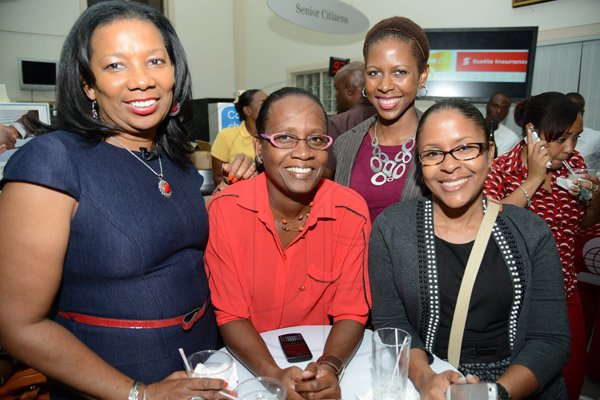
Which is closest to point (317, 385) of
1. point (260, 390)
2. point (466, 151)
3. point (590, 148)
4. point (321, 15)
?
point (260, 390)

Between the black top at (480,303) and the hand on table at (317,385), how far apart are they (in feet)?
1.65

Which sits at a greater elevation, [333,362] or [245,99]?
[245,99]

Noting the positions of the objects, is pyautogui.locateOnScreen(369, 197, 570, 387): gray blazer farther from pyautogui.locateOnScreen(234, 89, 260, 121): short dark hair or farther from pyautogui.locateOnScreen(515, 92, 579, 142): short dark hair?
pyautogui.locateOnScreen(234, 89, 260, 121): short dark hair

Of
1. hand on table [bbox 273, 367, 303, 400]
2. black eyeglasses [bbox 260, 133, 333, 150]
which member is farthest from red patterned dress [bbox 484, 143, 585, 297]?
hand on table [bbox 273, 367, 303, 400]

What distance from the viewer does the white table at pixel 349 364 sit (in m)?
1.33

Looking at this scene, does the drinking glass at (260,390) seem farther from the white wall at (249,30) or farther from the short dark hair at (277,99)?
the white wall at (249,30)

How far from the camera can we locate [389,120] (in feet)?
6.83

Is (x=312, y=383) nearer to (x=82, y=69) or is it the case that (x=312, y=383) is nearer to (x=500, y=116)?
(x=82, y=69)

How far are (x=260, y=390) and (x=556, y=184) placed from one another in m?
1.84

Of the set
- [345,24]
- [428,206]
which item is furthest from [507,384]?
[345,24]

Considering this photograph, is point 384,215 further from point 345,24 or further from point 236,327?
point 345,24

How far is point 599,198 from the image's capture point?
2178mm

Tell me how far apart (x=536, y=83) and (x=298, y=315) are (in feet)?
20.1

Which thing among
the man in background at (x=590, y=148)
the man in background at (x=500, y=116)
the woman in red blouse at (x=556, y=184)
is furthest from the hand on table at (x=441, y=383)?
the man in background at (x=500, y=116)
